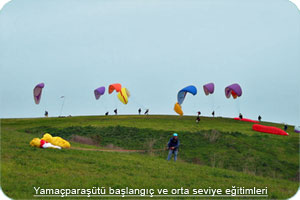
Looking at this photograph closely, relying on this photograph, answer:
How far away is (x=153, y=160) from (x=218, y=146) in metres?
13.2

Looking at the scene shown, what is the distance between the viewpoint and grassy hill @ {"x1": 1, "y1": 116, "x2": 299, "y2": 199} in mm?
11914

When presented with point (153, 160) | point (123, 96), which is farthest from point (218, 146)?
point (123, 96)

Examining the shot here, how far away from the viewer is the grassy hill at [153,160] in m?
11.9

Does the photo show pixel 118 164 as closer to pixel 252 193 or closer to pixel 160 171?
pixel 160 171

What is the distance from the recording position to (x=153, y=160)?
19297mm

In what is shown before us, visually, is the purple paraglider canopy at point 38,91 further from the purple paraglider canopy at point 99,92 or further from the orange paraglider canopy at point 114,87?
the purple paraglider canopy at point 99,92

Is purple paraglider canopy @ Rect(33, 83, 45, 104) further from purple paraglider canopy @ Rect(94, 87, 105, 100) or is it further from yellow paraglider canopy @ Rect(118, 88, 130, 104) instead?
purple paraglider canopy @ Rect(94, 87, 105, 100)

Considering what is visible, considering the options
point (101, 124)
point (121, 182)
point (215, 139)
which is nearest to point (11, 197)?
point (121, 182)

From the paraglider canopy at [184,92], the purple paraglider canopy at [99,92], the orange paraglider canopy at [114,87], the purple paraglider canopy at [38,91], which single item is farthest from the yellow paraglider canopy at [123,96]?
the purple paraglider canopy at [38,91]

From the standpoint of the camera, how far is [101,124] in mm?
41094

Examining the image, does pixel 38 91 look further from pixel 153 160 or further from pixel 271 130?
pixel 271 130

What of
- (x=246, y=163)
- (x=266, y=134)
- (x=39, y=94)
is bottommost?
(x=246, y=163)

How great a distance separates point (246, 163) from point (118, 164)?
1442cm

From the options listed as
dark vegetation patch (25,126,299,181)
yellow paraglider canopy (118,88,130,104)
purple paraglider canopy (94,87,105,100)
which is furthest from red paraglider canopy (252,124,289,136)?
purple paraglider canopy (94,87,105,100)
